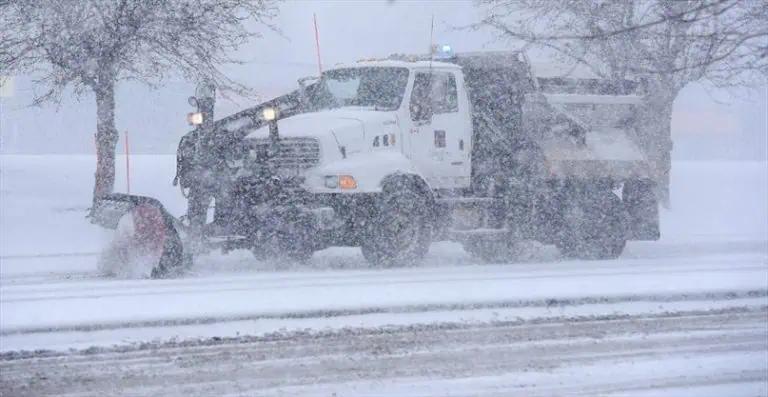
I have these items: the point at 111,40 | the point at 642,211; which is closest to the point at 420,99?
the point at 642,211

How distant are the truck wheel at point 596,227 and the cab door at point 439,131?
5.99 ft

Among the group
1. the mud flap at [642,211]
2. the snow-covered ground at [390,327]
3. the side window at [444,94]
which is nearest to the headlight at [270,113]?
the snow-covered ground at [390,327]

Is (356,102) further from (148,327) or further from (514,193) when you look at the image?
(148,327)

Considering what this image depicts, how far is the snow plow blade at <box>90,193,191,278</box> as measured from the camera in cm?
1225

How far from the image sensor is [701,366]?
26.2 feet

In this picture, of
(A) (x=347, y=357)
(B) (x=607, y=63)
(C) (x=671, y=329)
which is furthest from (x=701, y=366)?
(B) (x=607, y=63)

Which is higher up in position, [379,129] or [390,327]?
[379,129]

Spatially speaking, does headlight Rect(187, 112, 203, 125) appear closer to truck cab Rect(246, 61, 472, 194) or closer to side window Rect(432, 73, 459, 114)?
truck cab Rect(246, 61, 472, 194)

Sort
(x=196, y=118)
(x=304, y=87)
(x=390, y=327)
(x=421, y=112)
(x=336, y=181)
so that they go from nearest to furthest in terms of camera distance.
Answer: (x=390, y=327)
(x=336, y=181)
(x=196, y=118)
(x=421, y=112)
(x=304, y=87)

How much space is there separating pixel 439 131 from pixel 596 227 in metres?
2.90

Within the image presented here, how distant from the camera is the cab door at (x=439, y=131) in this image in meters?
13.8

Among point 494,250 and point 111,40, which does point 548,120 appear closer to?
point 494,250

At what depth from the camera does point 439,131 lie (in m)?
14.0

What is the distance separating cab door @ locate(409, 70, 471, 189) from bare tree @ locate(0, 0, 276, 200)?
5.45 metres
